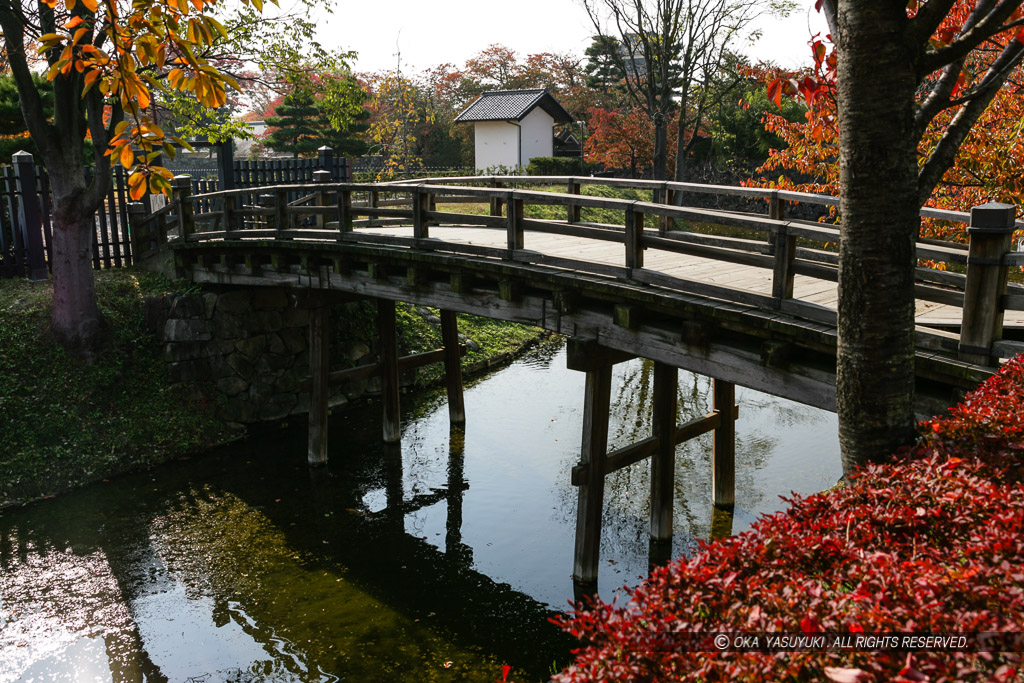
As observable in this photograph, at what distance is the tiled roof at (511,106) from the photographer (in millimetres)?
43256

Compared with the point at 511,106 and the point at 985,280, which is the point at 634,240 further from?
the point at 511,106

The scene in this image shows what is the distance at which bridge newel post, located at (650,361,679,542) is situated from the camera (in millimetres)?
8977

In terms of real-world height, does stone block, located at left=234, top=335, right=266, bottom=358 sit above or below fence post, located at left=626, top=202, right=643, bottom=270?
below

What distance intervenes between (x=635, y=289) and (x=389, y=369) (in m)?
6.24

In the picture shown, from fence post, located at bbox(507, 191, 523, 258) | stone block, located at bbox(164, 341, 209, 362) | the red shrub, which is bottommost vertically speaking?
stone block, located at bbox(164, 341, 209, 362)

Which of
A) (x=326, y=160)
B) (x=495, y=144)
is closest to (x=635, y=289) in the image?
(x=326, y=160)

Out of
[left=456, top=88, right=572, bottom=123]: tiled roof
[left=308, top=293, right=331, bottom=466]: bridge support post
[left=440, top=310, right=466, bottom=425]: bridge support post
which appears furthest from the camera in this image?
[left=456, top=88, right=572, bottom=123]: tiled roof

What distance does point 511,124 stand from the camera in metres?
44.1

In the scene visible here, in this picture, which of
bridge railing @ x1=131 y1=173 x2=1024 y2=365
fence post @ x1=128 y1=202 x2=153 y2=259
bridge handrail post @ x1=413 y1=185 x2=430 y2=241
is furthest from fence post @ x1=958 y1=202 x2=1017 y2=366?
fence post @ x1=128 y1=202 x2=153 y2=259

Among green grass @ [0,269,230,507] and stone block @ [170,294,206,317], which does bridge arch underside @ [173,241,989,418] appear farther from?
green grass @ [0,269,230,507]

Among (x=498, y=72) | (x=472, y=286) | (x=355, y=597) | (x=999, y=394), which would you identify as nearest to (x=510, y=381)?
(x=472, y=286)

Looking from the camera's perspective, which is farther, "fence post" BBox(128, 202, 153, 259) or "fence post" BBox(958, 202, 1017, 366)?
"fence post" BBox(128, 202, 153, 259)

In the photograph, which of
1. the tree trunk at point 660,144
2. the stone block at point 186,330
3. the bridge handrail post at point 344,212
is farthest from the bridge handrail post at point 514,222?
the tree trunk at point 660,144

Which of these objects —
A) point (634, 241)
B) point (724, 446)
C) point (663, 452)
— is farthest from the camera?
point (724, 446)
